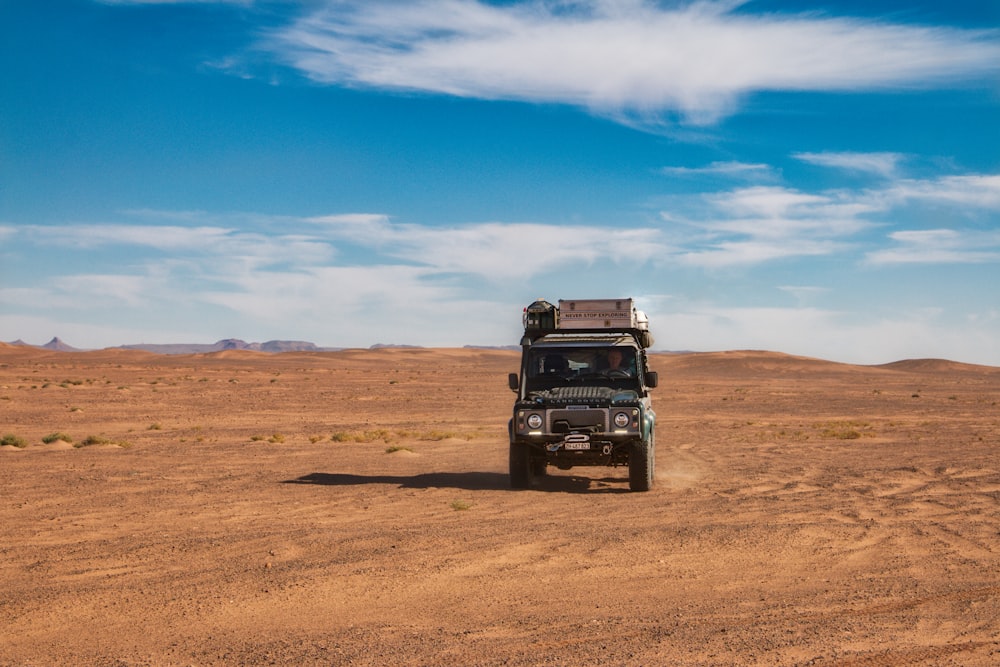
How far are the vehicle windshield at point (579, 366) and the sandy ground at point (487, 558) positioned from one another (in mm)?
1878

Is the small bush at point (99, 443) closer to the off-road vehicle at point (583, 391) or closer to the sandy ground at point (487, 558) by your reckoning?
the sandy ground at point (487, 558)

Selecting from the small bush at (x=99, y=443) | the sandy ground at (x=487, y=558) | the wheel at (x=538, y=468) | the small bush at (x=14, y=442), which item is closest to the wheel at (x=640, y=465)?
the sandy ground at (x=487, y=558)

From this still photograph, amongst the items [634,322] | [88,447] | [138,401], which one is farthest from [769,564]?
[138,401]

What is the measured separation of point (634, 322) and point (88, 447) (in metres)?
14.9

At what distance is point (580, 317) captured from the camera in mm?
16172

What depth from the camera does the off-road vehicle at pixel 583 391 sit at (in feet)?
48.4

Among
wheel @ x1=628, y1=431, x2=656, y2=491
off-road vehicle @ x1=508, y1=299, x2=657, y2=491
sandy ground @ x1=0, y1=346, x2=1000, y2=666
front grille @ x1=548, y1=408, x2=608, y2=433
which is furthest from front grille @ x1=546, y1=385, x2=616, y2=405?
sandy ground @ x1=0, y1=346, x2=1000, y2=666

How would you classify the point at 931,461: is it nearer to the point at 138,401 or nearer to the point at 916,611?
the point at 916,611

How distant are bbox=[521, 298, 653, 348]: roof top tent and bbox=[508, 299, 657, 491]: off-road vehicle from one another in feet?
0.06

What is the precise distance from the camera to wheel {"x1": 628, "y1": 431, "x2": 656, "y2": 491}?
49.2 feet

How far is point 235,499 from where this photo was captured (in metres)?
14.7

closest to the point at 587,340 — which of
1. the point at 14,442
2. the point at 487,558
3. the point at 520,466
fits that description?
the point at 520,466

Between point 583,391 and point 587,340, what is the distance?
105 centimetres

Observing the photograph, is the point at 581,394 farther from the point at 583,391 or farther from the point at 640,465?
the point at 640,465
